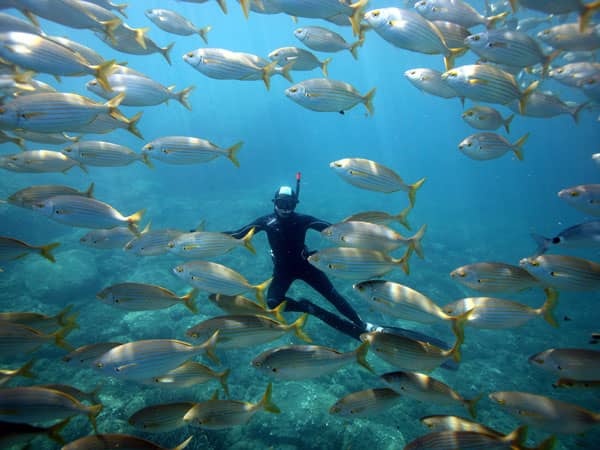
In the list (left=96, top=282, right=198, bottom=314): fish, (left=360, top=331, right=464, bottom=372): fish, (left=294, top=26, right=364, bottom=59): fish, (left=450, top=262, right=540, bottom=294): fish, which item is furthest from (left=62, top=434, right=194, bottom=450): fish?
(left=294, top=26, right=364, bottom=59): fish

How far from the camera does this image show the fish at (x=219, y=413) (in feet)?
→ 9.94

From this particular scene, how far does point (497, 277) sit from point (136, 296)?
4094mm

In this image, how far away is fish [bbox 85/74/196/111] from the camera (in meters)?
4.25

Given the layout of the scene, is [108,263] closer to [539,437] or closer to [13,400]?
[13,400]

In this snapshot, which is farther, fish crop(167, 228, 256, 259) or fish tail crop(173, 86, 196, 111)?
fish tail crop(173, 86, 196, 111)

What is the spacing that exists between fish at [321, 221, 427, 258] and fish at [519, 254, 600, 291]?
47.3 inches

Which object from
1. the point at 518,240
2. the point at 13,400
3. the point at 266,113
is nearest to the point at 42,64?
the point at 13,400

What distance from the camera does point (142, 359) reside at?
2.90 metres

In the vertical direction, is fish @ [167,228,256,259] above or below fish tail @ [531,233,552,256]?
below

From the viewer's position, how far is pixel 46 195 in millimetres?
4078

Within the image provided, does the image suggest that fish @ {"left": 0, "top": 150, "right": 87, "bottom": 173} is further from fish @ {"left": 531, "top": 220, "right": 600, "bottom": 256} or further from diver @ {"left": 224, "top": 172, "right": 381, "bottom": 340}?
fish @ {"left": 531, "top": 220, "right": 600, "bottom": 256}

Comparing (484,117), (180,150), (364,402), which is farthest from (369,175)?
(180,150)

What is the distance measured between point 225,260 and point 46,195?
10.2 meters

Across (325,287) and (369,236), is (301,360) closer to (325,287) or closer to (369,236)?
(369,236)
